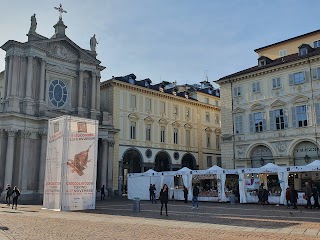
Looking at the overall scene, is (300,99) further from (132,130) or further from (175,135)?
(132,130)

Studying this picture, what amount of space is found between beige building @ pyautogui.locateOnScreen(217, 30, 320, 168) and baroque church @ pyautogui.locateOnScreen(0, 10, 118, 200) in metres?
14.4

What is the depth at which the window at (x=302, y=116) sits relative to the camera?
34375 millimetres

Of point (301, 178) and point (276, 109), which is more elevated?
point (276, 109)

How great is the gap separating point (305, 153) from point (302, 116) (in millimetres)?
3583

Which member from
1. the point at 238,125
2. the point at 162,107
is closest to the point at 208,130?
the point at 162,107

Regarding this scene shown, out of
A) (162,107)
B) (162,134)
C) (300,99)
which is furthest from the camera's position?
(162,107)

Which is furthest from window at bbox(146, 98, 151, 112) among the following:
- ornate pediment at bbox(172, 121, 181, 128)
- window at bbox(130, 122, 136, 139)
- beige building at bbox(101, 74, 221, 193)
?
ornate pediment at bbox(172, 121, 181, 128)

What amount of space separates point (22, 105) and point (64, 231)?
26088 millimetres

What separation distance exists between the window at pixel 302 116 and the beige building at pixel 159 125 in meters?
19.6

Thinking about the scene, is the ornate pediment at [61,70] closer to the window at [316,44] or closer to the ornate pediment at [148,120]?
the ornate pediment at [148,120]

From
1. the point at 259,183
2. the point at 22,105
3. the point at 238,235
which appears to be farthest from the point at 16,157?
the point at 238,235

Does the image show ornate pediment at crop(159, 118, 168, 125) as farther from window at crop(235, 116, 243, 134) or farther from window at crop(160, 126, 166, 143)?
window at crop(235, 116, 243, 134)

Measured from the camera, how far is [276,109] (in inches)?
1444

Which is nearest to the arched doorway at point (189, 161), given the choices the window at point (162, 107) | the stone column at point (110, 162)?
the window at point (162, 107)
